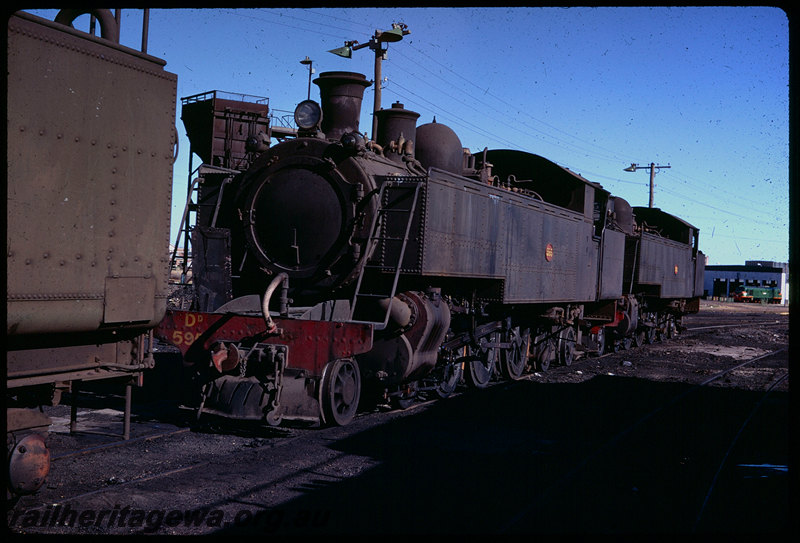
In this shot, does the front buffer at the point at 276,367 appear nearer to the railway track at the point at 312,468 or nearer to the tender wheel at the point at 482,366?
the railway track at the point at 312,468

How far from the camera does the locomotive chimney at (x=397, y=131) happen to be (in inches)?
373

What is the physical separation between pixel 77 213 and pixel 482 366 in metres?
7.63

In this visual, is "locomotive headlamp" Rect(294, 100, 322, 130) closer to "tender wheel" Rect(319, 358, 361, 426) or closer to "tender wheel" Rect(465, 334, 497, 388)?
"tender wheel" Rect(319, 358, 361, 426)

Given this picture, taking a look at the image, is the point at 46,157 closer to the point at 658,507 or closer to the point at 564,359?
the point at 658,507

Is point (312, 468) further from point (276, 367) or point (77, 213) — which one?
point (77, 213)

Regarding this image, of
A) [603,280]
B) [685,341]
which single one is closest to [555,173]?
[603,280]

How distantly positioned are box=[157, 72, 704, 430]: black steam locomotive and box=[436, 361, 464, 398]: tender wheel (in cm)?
2

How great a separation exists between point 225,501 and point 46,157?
2.54 metres

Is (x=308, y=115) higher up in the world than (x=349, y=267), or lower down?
higher up

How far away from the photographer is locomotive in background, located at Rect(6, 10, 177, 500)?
151 inches

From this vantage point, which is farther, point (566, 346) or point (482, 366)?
point (566, 346)

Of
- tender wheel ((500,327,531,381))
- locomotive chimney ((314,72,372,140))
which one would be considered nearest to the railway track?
tender wheel ((500,327,531,381))

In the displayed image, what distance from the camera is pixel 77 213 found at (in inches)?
163

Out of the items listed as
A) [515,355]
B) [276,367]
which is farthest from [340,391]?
[515,355]
